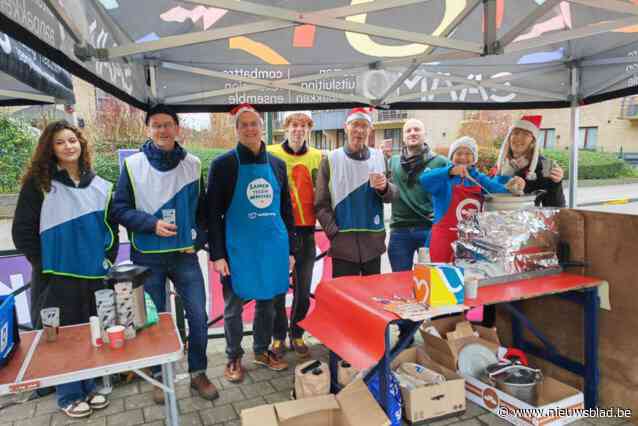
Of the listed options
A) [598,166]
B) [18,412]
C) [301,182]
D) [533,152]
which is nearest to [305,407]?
[301,182]

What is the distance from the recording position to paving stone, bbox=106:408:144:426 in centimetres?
251

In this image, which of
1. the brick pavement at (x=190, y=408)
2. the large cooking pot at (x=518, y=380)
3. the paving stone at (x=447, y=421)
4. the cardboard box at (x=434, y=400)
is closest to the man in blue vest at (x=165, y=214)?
the brick pavement at (x=190, y=408)

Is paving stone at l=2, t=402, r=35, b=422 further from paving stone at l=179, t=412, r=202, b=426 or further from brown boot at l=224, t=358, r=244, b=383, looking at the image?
brown boot at l=224, t=358, r=244, b=383

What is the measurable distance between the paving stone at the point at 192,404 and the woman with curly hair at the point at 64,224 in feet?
1.85

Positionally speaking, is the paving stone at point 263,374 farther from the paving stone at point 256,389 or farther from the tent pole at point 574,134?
the tent pole at point 574,134

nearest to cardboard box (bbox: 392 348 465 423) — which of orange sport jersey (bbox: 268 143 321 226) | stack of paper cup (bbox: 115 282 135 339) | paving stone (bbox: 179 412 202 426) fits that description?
paving stone (bbox: 179 412 202 426)

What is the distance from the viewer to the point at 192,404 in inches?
106

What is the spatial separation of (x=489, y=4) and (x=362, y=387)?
2179 millimetres

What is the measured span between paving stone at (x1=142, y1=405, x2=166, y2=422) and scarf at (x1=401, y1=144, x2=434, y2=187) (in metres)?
2.36

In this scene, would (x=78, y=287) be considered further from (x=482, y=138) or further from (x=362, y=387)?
(x=482, y=138)

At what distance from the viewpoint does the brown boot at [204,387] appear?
271 centimetres

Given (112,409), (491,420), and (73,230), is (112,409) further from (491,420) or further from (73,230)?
(491,420)

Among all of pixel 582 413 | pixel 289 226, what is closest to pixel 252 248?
pixel 289 226

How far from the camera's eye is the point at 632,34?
10.3 ft
